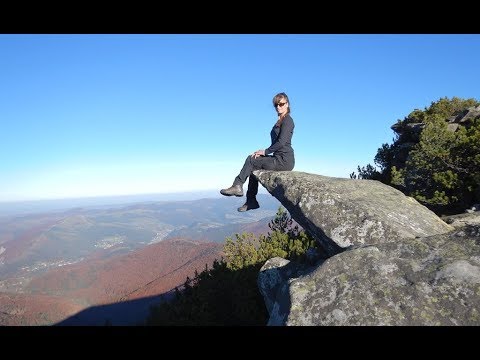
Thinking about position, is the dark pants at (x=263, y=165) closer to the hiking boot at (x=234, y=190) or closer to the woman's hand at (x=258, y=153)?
the woman's hand at (x=258, y=153)

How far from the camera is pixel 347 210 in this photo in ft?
28.6

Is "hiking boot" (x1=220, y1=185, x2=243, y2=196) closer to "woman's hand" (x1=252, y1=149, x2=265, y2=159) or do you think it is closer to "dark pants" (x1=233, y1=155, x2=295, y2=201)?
"dark pants" (x1=233, y1=155, x2=295, y2=201)

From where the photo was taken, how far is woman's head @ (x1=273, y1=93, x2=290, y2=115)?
975 cm

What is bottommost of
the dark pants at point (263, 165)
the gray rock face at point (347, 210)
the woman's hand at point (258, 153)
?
the gray rock face at point (347, 210)

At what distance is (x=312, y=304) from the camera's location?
4711 millimetres

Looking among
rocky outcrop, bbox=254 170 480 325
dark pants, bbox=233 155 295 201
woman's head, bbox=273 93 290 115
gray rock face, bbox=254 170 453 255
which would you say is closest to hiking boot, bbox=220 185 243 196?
dark pants, bbox=233 155 295 201

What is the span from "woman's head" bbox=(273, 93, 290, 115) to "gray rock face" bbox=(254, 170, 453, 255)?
1848mm

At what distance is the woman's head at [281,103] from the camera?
32.0ft

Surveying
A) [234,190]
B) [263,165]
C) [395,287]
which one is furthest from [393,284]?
[263,165]

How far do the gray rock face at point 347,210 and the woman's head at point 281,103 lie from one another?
72.8 inches

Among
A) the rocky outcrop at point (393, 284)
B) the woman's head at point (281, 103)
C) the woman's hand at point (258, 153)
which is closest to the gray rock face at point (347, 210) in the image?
the rocky outcrop at point (393, 284)
